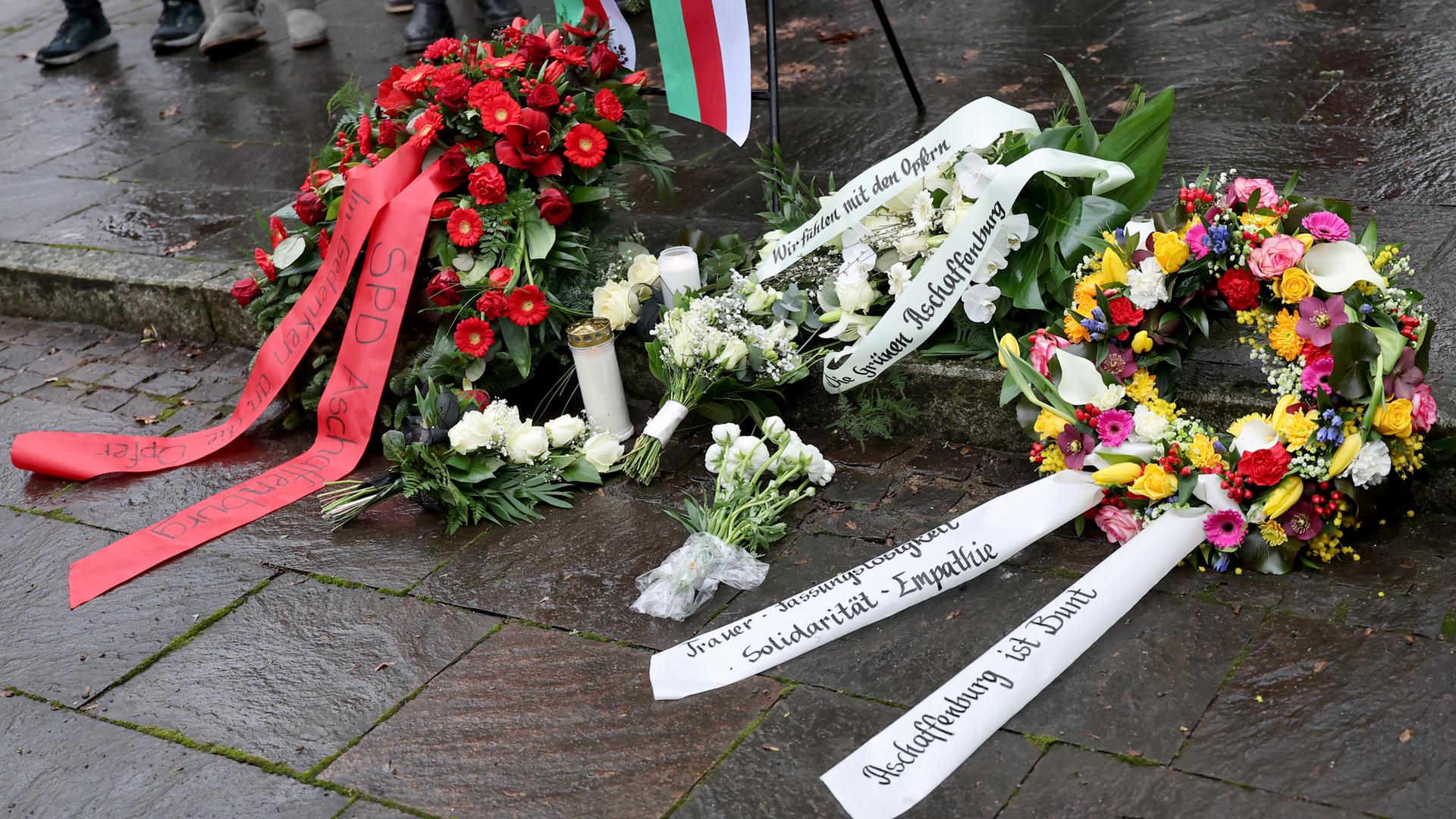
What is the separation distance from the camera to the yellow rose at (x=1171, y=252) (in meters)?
2.53

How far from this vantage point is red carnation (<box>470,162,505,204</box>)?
322 cm

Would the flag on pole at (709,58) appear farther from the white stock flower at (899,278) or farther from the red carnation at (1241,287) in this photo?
the red carnation at (1241,287)

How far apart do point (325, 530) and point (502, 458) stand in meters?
0.46

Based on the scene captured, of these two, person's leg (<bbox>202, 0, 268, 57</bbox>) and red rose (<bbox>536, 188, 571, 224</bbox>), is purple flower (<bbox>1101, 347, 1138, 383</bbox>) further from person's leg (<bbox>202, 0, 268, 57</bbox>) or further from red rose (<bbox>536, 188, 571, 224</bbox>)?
person's leg (<bbox>202, 0, 268, 57</bbox>)

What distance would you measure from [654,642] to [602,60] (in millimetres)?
1698

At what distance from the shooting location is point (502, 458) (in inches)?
120

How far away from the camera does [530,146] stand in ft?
10.8

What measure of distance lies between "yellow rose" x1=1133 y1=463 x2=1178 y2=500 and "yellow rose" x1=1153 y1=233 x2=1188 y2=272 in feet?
1.33

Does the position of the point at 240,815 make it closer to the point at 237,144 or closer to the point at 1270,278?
the point at 1270,278

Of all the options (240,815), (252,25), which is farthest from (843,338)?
(252,25)

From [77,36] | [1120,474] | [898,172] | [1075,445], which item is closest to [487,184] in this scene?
[898,172]

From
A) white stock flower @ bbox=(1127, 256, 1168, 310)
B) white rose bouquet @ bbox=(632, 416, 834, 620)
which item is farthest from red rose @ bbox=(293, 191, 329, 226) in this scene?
white stock flower @ bbox=(1127, 256, 1168, 310)

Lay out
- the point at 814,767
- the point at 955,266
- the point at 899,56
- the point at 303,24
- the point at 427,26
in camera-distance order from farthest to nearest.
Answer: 1. the point at 303,24
2. the point at 427,26
3. the point at 899,56
4. the point at 955,266
5. the point at 814,767

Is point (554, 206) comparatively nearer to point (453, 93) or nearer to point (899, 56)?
point (453, 93)
